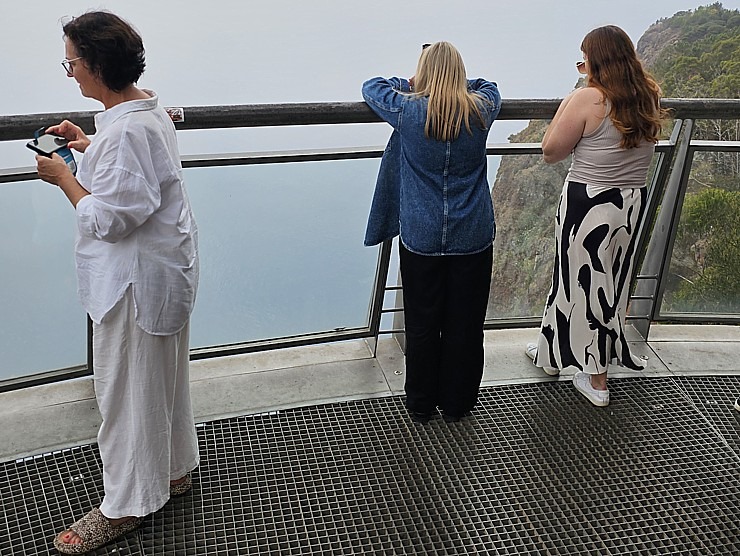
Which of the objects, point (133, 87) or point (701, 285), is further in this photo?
point (701, 285)

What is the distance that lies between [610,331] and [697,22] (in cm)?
1344

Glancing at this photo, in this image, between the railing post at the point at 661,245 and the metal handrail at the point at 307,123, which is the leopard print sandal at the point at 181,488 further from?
the railing post at the point at 661,245

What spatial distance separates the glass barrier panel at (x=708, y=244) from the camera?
11.5ft

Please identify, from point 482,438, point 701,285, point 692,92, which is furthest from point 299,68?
point 482,438

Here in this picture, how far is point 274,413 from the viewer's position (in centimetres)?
298

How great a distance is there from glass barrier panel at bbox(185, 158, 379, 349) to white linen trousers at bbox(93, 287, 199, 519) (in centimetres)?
81

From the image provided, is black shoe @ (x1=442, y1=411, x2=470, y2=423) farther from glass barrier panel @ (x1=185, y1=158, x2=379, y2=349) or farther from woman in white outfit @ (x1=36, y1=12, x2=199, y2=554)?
woman in white outfit @ (x1=36, y1=12, x2=199, y2=554)

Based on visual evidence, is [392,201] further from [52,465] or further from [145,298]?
[52,465]

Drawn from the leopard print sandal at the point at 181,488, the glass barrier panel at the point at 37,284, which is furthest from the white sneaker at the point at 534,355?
the glass barrier panel at the point at 37,284

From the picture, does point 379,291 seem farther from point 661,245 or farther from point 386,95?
point 661,245

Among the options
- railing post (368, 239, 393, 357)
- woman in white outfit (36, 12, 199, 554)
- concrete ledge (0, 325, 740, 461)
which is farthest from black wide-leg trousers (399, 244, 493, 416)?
woman in white outfit (36, 12, 199, 554)

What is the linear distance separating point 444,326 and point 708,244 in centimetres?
164

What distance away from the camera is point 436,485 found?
8.69 feet

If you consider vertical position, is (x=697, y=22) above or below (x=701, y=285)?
above
